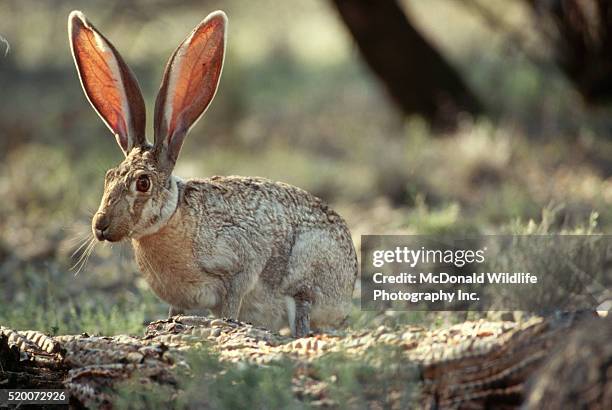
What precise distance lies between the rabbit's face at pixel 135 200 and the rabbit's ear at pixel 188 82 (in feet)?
0.51

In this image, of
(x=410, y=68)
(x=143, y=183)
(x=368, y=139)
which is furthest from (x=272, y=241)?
(x=410, y=68)

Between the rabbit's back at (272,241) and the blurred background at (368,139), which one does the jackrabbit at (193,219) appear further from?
the blurred background at (368,139)

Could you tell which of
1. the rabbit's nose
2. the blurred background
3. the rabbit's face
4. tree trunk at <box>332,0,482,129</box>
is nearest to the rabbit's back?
the rabbit's face

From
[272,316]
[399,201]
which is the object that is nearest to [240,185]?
[272,316]

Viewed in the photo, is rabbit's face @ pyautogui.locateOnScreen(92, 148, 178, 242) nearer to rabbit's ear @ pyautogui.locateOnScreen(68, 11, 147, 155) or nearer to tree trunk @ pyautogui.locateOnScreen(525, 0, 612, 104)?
rabbit's ear @ pyautogui.locateOnScreen(68, 11, 147, 155)

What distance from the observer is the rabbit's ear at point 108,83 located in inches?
203

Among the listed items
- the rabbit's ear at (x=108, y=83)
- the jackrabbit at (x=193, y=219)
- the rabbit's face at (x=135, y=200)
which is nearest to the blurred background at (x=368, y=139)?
the jackrabbit at (x=193, y=219)

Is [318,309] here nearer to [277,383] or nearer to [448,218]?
[277,383]

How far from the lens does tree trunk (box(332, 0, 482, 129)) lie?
1161 centimetres

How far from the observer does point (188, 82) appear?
17.2ft

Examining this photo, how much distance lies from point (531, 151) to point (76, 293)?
5.56m

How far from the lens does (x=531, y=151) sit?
35.1 ft

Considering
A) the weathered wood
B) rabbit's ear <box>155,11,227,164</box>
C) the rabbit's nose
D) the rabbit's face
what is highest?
rabbit's ear <box>155,11,227,164</box>

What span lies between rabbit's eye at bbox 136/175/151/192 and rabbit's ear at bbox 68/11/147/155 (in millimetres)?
332
